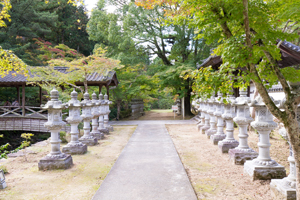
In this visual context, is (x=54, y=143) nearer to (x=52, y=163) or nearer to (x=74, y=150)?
(x=52, y=163)

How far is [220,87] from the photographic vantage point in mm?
2885

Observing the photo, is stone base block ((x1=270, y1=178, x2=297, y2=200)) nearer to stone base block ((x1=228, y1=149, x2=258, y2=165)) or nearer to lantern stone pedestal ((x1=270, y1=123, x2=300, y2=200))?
lantern stone pedestal ((x1=270, y1=123, x2=300, y2=200))

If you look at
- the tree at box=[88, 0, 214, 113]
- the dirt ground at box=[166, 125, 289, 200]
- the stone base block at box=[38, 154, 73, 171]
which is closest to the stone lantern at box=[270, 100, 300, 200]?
the dirt ground at box=[166, 125, 289, 200]

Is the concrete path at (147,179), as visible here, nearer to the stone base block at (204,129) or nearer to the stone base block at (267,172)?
the stone base block at (267,172)

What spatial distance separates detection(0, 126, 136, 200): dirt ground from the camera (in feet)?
12.0

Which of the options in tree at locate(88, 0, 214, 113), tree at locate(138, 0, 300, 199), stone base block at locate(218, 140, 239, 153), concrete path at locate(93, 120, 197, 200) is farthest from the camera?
tree at locate(88, 0, 214, 113)

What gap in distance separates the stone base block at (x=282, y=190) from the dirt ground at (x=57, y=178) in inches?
118

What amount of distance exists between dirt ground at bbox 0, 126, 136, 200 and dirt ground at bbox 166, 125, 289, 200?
6.51ft

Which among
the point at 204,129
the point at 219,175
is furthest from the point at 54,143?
the point at 204,129

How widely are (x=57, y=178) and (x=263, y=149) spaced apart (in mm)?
4263

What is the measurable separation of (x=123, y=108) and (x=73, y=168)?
52.9 ft

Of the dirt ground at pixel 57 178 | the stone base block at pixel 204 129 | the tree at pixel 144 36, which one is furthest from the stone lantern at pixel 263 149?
the tree at pixel 144 36

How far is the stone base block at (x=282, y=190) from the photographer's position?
3078mm

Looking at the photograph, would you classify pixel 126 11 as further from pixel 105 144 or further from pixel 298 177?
pixel 298 177
